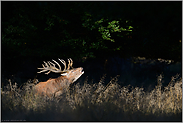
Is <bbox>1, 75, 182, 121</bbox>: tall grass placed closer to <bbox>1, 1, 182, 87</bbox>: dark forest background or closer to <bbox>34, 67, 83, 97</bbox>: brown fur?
<bbox>34, 67, 83, 97</bbox>: brown fur

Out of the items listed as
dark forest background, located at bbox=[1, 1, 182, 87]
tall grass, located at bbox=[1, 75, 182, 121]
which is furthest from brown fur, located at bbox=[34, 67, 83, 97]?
dark forest background, located at bbox=[1, 1, 182, 87]

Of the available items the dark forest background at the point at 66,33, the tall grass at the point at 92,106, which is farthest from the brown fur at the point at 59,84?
the dark forest background at the point at 66,33

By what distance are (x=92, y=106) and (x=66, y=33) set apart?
266 centimetres

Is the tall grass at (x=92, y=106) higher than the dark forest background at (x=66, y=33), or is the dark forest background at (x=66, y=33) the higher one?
the dark forest background at (x=66, y=33)

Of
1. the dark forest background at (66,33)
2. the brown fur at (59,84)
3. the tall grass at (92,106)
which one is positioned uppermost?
the dark forest background at (66,33)

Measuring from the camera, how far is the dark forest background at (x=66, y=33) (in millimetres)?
6379

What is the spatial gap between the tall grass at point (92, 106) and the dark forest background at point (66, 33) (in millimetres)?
1384

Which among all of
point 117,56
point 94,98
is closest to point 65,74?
point 94,98

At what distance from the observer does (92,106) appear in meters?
5.69

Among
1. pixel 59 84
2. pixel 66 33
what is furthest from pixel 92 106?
pixel 66 33

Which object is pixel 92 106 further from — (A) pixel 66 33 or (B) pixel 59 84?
(A) pixel 66 33

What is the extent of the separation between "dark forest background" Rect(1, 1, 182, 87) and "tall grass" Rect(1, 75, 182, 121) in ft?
4.54

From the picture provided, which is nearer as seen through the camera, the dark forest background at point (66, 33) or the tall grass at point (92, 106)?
the tall grass at point (92, 106)

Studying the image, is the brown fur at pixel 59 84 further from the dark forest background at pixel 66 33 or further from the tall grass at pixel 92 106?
the dark forest background at pixel 66 33
